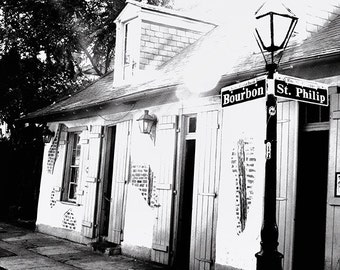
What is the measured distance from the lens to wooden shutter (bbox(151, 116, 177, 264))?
827 cm

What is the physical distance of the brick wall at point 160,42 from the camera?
11.1m

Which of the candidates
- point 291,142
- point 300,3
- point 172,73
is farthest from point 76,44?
point 291,142

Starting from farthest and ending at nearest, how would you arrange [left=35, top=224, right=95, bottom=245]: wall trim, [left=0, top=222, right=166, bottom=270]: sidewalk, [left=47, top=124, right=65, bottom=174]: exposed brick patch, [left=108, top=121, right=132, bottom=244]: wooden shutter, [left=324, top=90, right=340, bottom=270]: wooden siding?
[left=47, top=124, right=65, bottom=174]: exposed brick patch, [left=35, top=224, right=95, bottom=245]: wall trim, [left=108, top=121, right=132, bottom=244]: wooden shutter, [left=0, top=222, right=166, bottom=270]: sidewalk, [left=324, top=90, right=340, bottom=270]: wooden siding

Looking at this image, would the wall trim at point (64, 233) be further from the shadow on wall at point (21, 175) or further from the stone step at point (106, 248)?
the shadow on wall at point (21, 175)

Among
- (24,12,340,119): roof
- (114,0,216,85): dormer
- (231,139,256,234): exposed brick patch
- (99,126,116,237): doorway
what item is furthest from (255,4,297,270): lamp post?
(99,126,116,237): doorway

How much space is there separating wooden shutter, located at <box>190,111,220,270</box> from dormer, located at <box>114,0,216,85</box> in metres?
3.64

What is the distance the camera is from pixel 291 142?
6270 millimetres

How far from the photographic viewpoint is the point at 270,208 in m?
4.20

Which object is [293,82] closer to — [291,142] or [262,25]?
[262,25]

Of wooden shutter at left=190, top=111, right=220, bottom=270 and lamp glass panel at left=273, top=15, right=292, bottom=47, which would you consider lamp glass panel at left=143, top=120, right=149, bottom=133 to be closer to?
wooden shutter at left=190, top=111, right=220, bottom=270

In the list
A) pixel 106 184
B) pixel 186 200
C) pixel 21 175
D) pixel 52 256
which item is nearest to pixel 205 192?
pixel 186 200

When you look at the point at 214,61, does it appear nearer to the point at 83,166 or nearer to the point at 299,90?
the point at 299,90

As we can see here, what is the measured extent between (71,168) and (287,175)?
7.46 metres

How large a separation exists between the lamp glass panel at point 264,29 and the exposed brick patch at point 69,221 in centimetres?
817
